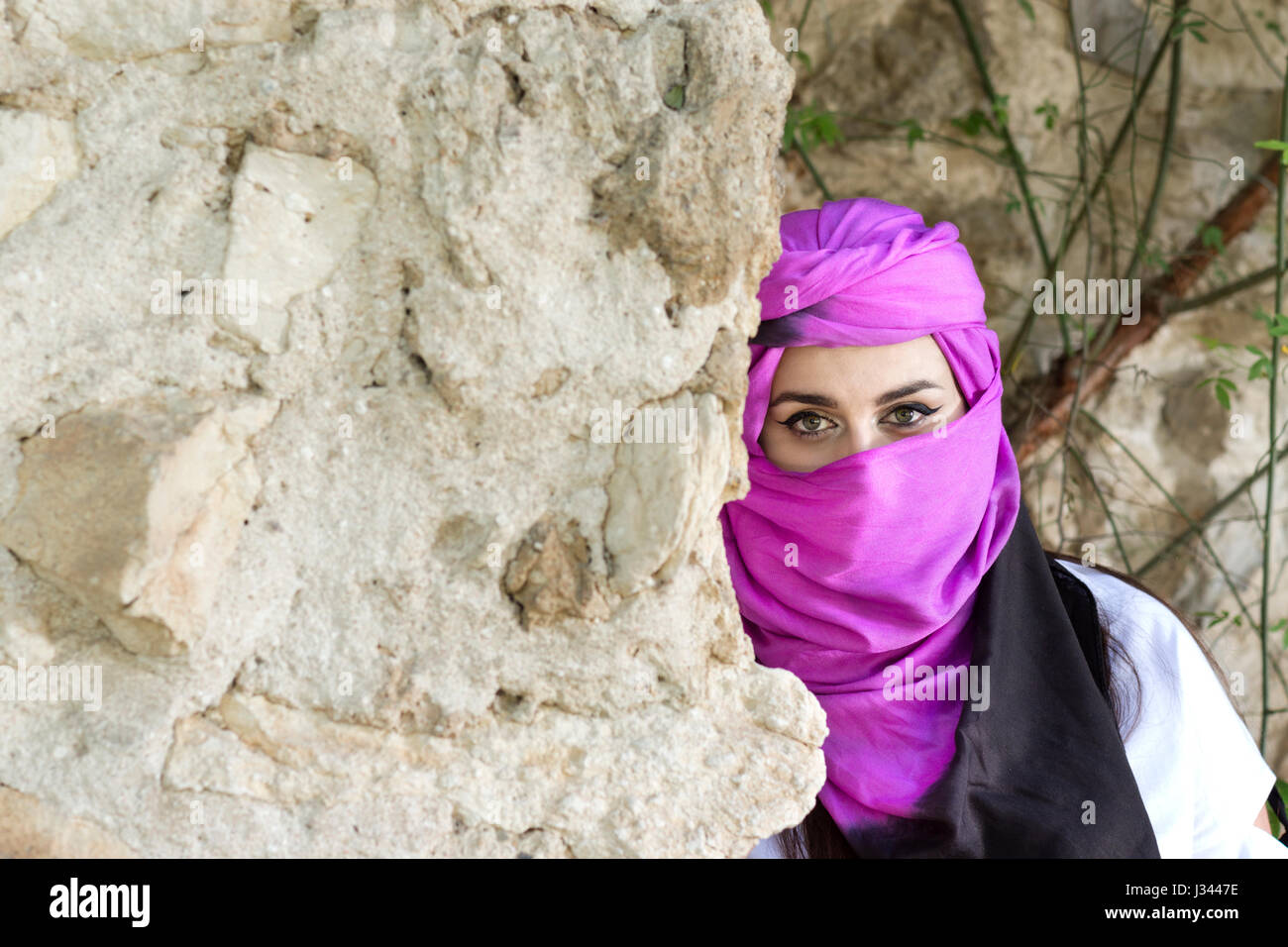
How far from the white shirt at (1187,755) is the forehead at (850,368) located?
573 mm

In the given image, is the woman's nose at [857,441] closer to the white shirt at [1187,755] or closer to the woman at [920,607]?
the woman at [920,607]

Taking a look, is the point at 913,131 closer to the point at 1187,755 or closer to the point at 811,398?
the point at 811,398

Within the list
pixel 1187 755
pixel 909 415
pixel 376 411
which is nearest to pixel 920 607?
pixel 909 415

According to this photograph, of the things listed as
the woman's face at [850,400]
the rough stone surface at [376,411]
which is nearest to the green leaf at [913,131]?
the woman's face at [850,400]

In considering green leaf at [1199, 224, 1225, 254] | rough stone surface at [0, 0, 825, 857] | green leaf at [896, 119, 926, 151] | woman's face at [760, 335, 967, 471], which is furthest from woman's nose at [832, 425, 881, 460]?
green leaf at [1199, 224, 1225, 254]

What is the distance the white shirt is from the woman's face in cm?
50

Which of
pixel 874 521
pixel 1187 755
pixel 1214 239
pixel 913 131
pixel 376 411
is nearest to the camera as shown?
pixel 376 411

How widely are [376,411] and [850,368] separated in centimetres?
65

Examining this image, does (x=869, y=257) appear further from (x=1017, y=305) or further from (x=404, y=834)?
(x=1017, y=305)

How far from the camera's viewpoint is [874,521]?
137 cm

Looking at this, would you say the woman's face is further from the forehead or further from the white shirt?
the white shirt

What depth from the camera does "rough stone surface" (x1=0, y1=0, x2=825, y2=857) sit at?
2.95 ft

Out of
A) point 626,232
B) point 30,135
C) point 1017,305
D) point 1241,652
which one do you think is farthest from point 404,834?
point 1241,652

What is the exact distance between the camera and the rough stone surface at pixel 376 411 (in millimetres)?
900
